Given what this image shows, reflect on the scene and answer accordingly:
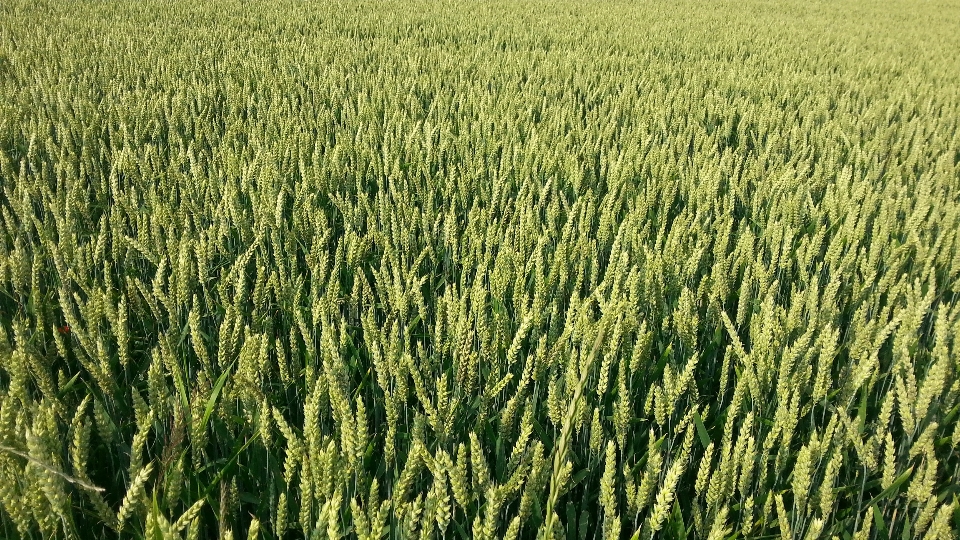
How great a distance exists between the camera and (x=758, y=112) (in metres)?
3.93

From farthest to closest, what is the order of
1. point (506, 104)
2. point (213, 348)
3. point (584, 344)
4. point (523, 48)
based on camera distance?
point (523, 48)
point (506, 104)
point (213, 348)
point (584, 344)

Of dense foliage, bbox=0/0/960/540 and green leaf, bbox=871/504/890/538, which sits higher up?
dense foliage, bbox=0/0/960/540

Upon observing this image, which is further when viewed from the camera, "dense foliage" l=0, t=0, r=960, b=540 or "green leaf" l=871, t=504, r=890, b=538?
"green leaf" l=871, t=504, r=890, b=538

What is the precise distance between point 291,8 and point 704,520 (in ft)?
28.5

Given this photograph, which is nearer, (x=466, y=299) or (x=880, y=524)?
(x=880, y=524)

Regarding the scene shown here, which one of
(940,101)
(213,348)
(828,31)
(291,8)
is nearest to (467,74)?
(940,101)

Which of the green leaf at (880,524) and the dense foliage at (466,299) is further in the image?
the green leaf at (880,524)

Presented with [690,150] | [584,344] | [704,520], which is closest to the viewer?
[704,520]

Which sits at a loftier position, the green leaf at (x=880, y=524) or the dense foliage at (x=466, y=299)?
the dense foliage at (x=466, y=299)

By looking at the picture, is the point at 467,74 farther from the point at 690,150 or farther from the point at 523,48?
the point at 690,150

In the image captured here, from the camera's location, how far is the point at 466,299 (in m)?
1.67

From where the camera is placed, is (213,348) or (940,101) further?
(940,101)

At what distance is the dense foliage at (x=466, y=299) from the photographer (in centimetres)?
96

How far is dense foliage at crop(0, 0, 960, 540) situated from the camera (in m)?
0.96
